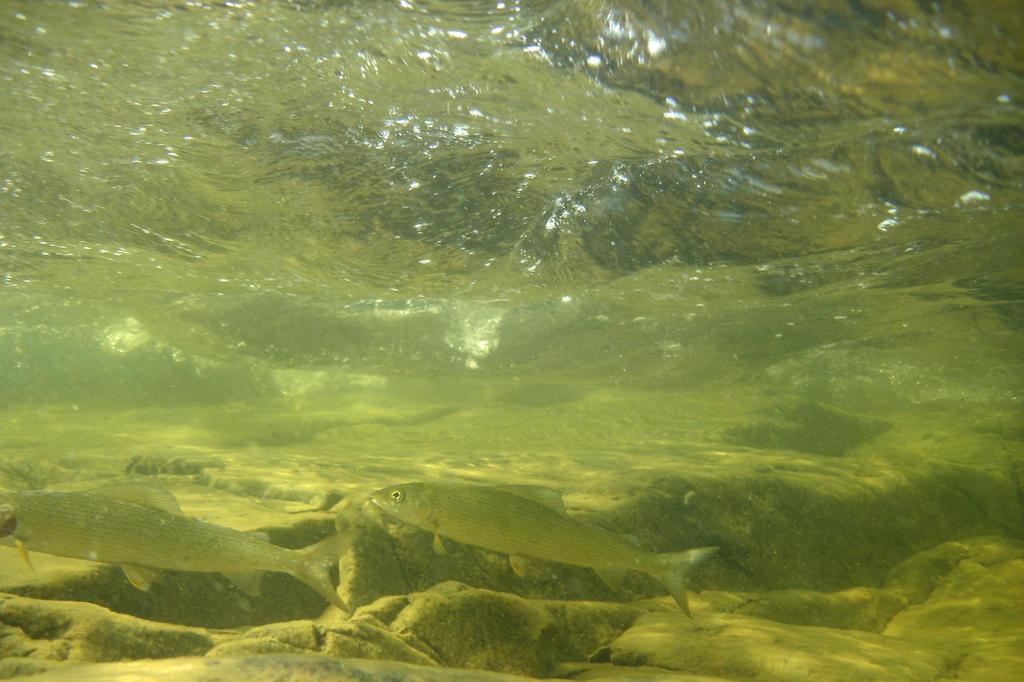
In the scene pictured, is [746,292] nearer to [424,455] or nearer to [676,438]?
A: [676,438]

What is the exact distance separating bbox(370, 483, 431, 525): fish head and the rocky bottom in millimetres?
891

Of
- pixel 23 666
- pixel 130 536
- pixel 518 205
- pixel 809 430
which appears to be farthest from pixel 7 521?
pixel 809 430

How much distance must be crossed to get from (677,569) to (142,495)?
4385 millimetres

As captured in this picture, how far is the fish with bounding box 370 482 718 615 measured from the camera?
468cm

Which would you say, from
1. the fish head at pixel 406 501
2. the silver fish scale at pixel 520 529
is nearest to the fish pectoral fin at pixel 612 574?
the silver fish scale at pixel 520 529

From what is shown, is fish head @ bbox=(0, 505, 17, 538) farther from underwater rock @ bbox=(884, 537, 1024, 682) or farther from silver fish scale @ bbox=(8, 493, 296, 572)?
underwater rock @ bbox=(884, 537, 1024, 682)

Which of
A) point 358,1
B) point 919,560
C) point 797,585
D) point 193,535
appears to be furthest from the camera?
point 919,560

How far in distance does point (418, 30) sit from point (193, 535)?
19.3 feet

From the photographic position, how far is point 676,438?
21031 millimetres

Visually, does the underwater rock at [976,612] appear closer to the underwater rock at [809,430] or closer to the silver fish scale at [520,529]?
the silver fish scale at [520,529]

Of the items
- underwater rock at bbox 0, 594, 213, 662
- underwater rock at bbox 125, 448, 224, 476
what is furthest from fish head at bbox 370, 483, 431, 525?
underwater rock at bbox 125, 448, 224, 476

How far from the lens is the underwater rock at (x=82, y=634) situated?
3.54 m

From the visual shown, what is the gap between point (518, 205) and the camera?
1212cm

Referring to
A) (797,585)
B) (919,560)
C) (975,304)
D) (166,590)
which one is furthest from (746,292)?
(166,590)
